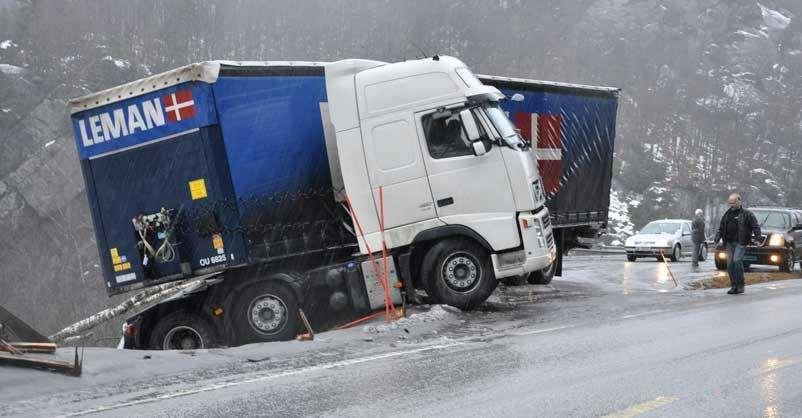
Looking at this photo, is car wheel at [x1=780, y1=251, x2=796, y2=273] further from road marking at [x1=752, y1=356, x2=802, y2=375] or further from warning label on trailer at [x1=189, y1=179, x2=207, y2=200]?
warning label on trailer at [x1=189, y1=179, x2=207, y2=200]

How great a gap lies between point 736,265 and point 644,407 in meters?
10.1

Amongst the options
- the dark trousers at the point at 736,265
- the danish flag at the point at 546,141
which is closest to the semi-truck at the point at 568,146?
the danish flag at the point at 546,141

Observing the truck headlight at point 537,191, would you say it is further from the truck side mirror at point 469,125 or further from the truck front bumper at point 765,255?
the truck front bumper at point 765,255

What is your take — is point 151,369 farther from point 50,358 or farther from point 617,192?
point 617,192

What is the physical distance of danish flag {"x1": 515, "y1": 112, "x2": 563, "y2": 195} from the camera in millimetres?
15938

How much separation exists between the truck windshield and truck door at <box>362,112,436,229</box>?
1.13 metres

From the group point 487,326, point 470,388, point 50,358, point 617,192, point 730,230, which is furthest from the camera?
point 617,192

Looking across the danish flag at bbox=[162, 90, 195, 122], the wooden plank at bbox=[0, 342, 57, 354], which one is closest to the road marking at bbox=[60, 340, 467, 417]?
the wooden plank at bbox=[0, 342, 57, 354]

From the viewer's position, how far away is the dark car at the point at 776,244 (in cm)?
2108

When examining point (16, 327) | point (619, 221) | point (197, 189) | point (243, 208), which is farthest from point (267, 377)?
point (619, 221)

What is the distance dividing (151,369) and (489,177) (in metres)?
5.41

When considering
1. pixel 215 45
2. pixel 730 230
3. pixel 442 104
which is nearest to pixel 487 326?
pixel 442 104

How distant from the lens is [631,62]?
3885 inches

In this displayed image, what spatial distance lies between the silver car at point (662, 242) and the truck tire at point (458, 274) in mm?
17636
